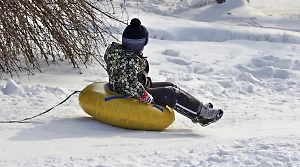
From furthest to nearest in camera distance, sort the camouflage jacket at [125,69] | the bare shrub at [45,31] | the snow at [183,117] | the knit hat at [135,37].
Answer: the bare shrub at [45,31]
the knit hat at [135,37]
the camouflage jacket at [125,69]
the snow at [183,117]

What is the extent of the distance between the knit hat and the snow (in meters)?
0.75

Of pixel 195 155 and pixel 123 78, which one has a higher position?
pixel 123 78

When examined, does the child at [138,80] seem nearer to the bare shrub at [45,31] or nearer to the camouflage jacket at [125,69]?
the camouflage jacket at [125,69]

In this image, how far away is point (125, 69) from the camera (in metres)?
5.34

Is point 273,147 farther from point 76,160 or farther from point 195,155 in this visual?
point 76,160

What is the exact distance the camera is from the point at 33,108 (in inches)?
235

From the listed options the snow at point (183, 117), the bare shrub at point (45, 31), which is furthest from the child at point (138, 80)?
the bare shrub at point (45, 31)

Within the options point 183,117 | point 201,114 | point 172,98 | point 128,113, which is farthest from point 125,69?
point 183,117

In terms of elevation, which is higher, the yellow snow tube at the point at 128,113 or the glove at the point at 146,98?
the glove at the point at 146,98

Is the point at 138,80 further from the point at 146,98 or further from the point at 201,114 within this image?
the point at 201,114

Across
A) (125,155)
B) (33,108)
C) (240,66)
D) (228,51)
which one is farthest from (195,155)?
(228,51)

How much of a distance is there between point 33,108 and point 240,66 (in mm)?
3769

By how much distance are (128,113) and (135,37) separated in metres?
0.69

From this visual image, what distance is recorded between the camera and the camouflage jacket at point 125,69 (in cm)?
532
